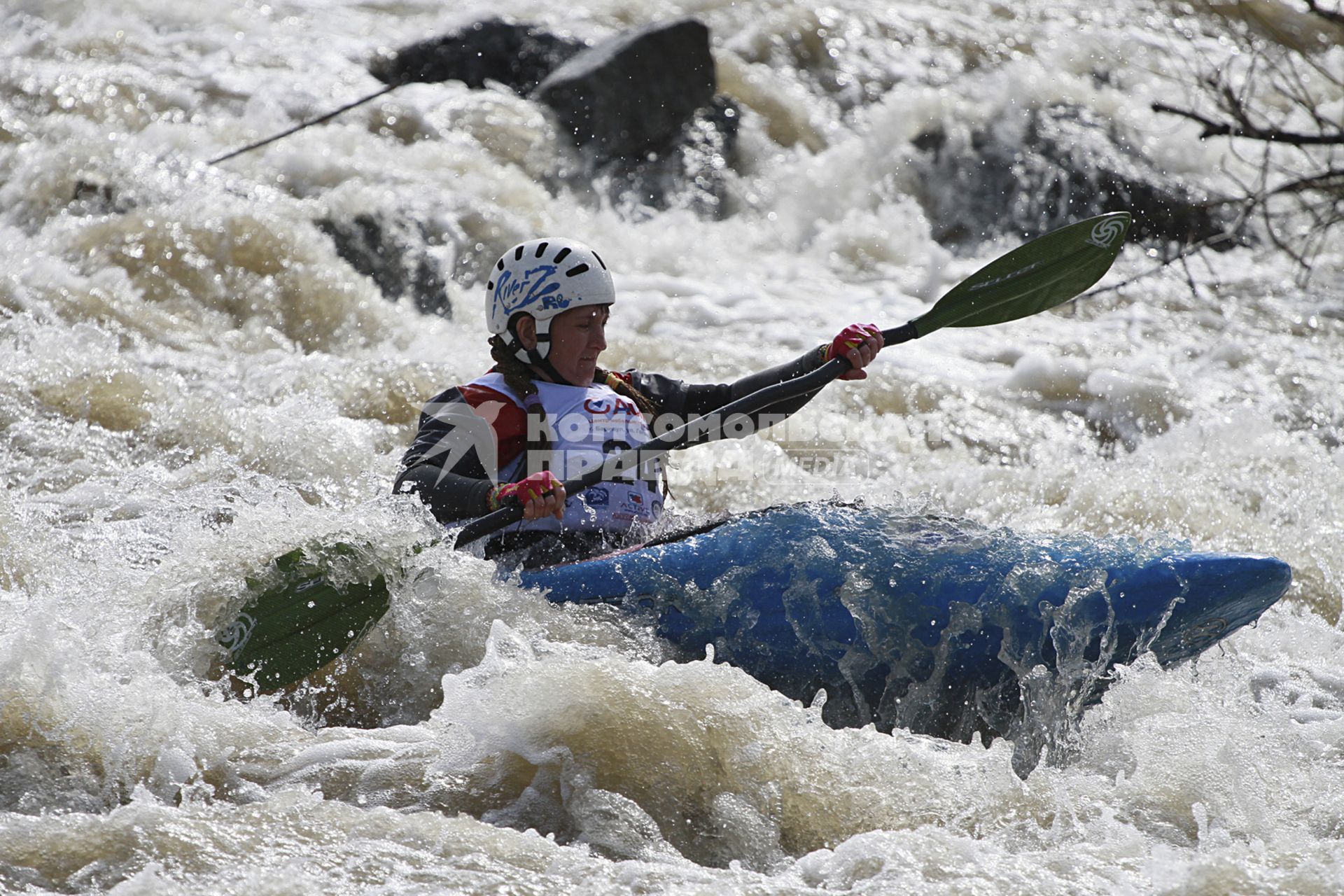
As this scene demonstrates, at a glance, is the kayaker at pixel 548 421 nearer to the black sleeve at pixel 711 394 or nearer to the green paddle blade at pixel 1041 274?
the black sleeve at pixel 711 394

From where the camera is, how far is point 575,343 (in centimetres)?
397

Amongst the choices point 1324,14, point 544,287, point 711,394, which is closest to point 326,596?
point 544,287

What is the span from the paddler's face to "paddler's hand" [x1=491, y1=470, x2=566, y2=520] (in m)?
0.65

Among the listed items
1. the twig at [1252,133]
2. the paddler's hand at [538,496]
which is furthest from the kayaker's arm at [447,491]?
the twig at [1252,133]

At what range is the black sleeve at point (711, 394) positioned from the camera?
4129 mm

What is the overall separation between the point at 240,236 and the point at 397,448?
263 centimetres

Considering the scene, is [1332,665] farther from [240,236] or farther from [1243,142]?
[1243,142]

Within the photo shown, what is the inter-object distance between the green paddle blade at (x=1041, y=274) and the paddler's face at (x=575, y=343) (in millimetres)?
1170

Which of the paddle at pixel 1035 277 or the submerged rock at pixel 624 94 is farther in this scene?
the submerged rock at pixel 624 94

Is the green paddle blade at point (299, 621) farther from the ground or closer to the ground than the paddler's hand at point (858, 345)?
closer to the ground

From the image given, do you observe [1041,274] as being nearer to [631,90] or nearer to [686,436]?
[686,436]

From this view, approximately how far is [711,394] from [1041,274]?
3.84ft

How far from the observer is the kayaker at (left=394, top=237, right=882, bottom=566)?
11.8 feet

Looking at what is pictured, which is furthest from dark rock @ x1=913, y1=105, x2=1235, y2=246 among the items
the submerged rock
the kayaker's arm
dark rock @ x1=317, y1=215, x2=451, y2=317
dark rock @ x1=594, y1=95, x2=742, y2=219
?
the kayaker's arm
